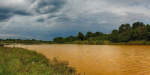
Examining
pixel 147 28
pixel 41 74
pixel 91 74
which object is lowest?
pixel 91 74

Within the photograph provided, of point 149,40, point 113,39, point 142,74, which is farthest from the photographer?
point 113,39

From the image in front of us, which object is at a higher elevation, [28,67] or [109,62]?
[28,67]

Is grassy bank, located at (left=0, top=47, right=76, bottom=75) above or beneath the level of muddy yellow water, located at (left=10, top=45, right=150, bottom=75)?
above

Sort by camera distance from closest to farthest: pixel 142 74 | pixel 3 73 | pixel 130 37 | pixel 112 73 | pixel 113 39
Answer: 1. pixel 3 73
2. pixel 142 74
3. pixel 112 73
4. pixel 130 37
5. pixel 113 39

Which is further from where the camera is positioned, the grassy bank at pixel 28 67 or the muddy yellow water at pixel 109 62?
the muddy yellow water at pixel 109 62

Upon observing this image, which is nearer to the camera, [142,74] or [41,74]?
[41,74]

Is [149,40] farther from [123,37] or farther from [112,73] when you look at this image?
[112,73]

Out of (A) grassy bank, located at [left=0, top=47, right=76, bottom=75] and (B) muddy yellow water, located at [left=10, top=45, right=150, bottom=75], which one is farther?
(B) muddy yellow water, located at [left=10, top=45, right=150, bottom=75]

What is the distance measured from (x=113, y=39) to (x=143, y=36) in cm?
1590

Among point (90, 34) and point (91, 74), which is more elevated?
point (90, 34)

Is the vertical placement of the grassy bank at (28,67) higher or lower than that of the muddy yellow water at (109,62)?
higher

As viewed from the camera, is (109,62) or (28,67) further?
(109,62)

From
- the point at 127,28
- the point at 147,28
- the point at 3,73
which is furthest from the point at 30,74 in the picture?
the point at 127,28

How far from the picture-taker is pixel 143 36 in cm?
6259
